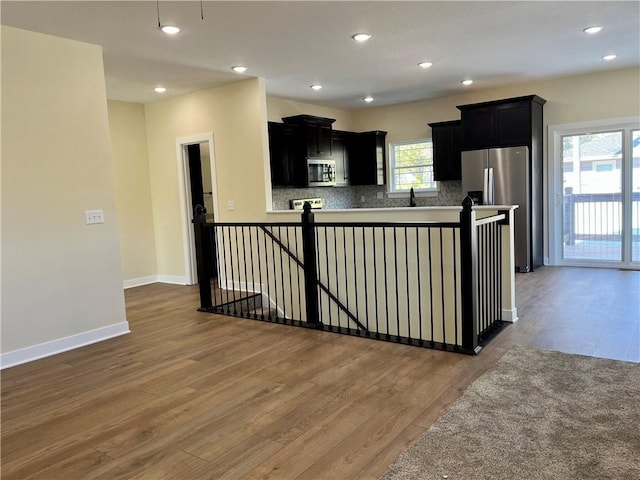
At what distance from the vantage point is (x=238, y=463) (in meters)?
2.25

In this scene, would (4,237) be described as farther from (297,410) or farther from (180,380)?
(297,410)

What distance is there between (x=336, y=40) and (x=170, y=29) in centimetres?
155

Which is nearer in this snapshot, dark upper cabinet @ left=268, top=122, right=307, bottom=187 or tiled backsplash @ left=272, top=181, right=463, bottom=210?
dark upper cabinet @ left=268, top=122, right=307, bottom=187

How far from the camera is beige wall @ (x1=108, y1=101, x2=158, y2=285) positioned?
6.80m

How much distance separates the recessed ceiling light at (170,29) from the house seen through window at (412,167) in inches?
210

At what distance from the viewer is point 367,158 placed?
8.74 metres

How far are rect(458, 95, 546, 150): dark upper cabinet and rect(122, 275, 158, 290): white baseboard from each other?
17.2ft

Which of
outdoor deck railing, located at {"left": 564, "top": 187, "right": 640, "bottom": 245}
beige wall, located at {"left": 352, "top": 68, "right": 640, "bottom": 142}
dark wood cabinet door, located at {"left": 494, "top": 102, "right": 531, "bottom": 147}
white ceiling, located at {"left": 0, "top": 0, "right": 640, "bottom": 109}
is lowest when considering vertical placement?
outdoor deck railing, located at {"left": 564, "top": 187, "right": 640, "bottom": 245}

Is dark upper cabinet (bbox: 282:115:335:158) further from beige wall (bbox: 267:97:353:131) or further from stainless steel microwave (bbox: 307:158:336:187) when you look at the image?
beige wall (bbox: 267:97:353:131)

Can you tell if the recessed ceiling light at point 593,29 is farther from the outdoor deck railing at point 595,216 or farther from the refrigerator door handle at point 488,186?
the outdoor deck railing at point 595,216

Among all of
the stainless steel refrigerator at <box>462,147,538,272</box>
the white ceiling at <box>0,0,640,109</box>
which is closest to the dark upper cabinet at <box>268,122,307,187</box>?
the white ceiling at <box>0,0,640,109</box>

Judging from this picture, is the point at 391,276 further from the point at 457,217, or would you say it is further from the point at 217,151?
the point at 217,151

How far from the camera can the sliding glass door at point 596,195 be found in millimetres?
6629

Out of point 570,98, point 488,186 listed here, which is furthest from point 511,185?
point 570,98
